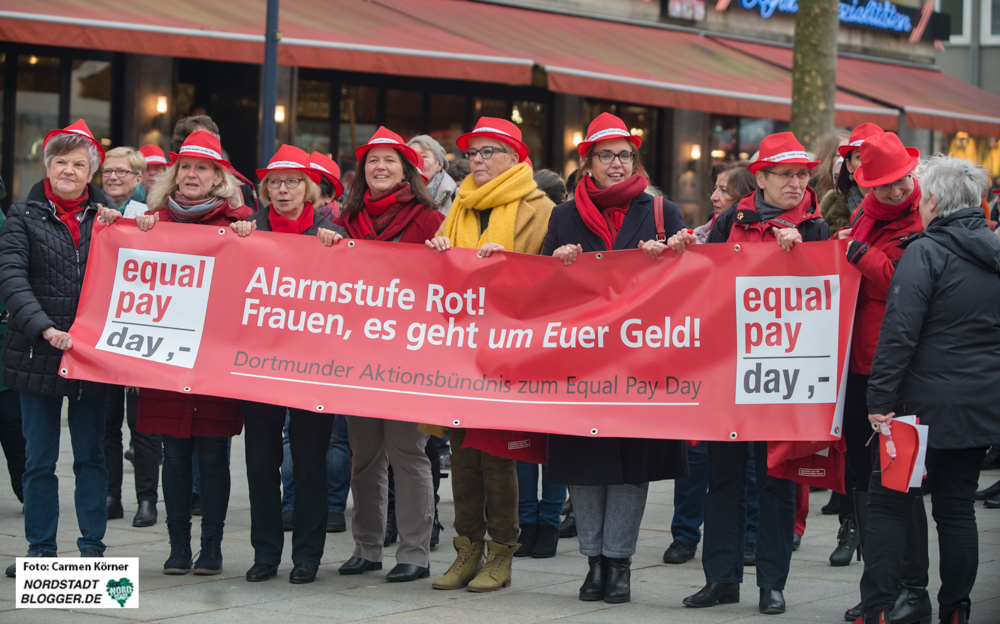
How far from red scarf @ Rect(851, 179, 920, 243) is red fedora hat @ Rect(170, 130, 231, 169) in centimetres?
300

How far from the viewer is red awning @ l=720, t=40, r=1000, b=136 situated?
18.7m

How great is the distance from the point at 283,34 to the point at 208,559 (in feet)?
26.2

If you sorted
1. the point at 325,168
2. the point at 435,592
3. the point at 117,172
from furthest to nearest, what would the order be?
1. the point at 117,172
2. the point at 325,168
3. the point at 435,592

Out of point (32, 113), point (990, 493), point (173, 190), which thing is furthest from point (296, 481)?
point (32, 113)

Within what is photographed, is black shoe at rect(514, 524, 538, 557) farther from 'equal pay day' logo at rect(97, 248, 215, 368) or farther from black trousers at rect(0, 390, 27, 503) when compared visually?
black trousers at rect(0, 390, 27, 503)

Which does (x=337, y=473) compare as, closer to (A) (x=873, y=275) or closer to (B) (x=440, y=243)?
(B) (x=440, y=243)

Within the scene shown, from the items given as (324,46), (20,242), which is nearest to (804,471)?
(20,242)

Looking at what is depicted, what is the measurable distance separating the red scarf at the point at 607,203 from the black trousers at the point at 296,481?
156cm

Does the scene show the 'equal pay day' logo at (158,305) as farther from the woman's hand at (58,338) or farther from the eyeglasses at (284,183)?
the eyeglasses at (284,183)

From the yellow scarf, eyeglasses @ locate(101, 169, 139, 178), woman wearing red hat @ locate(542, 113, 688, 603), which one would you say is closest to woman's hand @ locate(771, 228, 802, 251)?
woman wearing red hat @ locate(542, 113, 688, 603)

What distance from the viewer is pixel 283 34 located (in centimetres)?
1238

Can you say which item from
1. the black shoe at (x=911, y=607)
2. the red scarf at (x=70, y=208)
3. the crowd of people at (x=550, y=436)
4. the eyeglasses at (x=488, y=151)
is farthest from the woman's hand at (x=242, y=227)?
the black shoe at (x=911, y=607)

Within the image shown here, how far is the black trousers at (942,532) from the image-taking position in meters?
4.52

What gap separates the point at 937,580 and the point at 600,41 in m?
12.3
